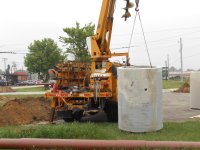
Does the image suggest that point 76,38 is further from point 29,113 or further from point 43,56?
point 29,113

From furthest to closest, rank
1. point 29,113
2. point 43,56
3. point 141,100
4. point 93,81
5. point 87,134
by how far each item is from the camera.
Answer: point 43,56 → point 29,113 → point 93,81 → point 141,100 → point 87,134

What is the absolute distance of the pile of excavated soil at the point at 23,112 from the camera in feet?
45.2

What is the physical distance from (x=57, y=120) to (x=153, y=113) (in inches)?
200

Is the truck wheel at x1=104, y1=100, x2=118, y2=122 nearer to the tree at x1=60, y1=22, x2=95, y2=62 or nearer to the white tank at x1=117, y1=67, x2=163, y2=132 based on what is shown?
the white tank at x1=117, y1=67, x2=163, y2=132

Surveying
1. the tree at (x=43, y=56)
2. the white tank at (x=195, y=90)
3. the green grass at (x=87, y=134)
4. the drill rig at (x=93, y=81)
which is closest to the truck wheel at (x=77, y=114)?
the drill rig at (x=93, y=81)

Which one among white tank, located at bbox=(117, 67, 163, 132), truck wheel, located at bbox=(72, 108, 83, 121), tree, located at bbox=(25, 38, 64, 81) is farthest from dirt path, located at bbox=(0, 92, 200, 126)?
tree, located at bbox=(25, 38, 64, 81)

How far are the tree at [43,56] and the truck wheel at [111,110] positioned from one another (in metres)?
43.2

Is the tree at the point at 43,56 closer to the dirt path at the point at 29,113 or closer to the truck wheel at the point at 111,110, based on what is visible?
the dirt path at the point at 29,113

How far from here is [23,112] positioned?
14914 mm

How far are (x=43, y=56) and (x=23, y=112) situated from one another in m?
41.7

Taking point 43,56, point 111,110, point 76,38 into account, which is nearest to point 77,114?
point 111,110

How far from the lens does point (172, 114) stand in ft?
45.8

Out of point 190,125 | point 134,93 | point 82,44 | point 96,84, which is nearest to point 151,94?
point 134,93

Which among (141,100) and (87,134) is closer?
(87,134)
